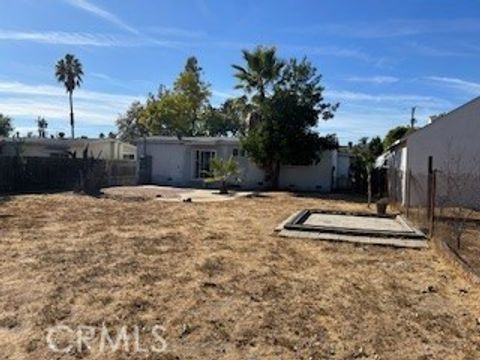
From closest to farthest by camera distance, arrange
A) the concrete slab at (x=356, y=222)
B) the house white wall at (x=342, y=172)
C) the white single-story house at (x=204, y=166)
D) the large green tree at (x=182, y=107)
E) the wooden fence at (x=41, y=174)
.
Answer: the concrete slab at (x=356, y=222)
the wooden fence at (x=41, y=174)
the white single-story house at (x=204, y=166)
the house white wall at (x=342, y=172)
the large green tree at (x=182, y=107)

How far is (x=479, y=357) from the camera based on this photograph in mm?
4355

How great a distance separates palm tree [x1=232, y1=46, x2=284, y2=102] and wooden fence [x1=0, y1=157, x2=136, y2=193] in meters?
8.52

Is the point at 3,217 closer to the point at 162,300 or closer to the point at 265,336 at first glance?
the point at 162,300

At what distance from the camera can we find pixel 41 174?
76.2 ft

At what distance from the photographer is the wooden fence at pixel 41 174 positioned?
21562 millimetres

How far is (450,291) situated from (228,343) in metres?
3.46

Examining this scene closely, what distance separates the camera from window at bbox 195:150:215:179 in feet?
99.3

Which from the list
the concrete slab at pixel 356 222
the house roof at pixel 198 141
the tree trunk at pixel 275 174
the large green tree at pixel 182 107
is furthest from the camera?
the large green tree at pixel 182 107

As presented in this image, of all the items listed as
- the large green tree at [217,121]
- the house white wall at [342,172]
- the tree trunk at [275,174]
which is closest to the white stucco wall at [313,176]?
the tree trunk at [275,174]

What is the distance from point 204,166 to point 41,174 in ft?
32.8

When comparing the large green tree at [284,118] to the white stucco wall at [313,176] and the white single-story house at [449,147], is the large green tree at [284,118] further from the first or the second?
the white single-story house at [449,147]

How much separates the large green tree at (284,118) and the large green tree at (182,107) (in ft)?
72.2

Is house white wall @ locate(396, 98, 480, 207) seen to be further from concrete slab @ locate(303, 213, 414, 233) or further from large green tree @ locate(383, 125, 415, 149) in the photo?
large green tree @ locate(383, 125, 415, 149)

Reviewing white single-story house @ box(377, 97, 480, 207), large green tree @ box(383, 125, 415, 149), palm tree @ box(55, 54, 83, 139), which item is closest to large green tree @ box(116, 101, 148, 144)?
palm tree @ box(55, 54, 83, 139)
